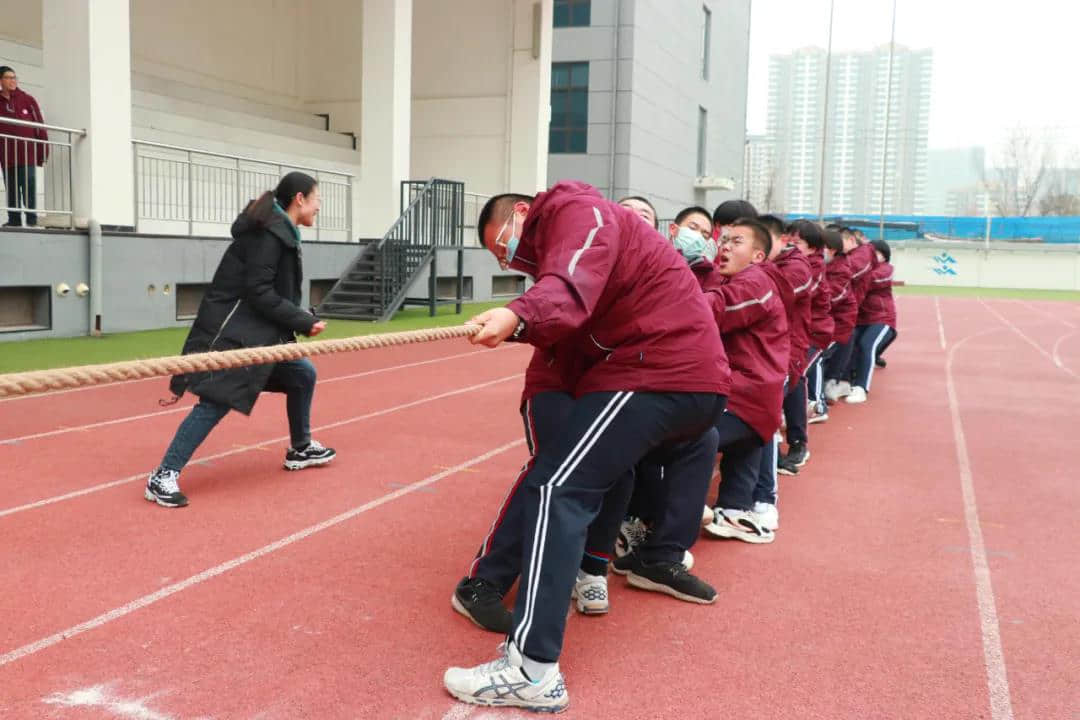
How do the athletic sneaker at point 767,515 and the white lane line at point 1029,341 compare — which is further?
the white lane line at point 1029,341

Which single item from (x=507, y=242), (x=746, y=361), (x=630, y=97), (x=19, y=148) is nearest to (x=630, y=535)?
(x=746, y=361)

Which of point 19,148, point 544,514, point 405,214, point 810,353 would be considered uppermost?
point 19,148

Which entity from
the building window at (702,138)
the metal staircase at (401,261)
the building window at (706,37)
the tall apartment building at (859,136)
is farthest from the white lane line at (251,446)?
the tall apartment building at (859,136)

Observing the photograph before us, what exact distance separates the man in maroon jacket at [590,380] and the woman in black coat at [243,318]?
236 cm

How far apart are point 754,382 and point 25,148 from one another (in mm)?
10562

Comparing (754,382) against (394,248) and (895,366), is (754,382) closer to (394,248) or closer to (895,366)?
(895,366)

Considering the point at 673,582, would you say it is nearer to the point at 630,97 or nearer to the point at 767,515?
the point at 767,515

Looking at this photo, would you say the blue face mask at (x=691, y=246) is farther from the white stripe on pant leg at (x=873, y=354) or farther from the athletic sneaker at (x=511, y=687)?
the white stripe on pant leg at (x=873, y=354)

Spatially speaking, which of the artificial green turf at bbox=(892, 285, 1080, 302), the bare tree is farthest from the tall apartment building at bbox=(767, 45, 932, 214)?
the artificial green turf at bbox=(892, 285, 1080, 302)

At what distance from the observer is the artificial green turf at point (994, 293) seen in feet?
110

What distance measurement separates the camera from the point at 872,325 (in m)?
10.5

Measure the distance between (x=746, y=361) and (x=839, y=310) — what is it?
4.88 meters

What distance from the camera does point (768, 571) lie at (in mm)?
4562

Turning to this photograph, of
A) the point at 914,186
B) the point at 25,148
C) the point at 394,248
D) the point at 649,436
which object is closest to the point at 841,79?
the point at 914,186
